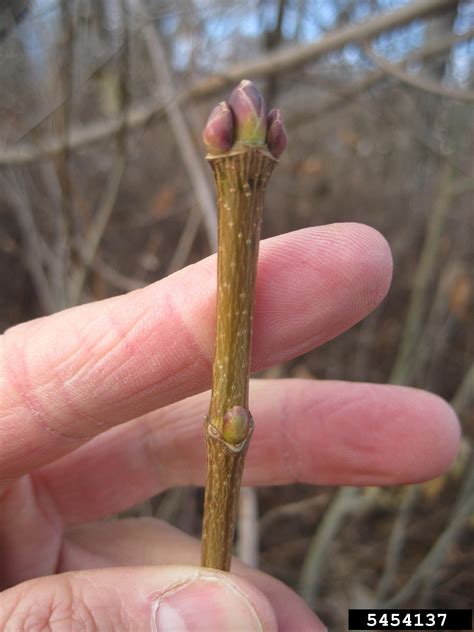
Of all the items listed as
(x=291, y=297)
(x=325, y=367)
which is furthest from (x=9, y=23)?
(x=325, y=367)

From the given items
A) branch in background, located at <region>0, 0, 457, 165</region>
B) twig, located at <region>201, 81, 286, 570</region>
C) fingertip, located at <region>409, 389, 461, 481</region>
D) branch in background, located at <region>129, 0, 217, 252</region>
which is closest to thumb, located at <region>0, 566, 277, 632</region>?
twig, located at <region>201, 81, 286, 570</region>

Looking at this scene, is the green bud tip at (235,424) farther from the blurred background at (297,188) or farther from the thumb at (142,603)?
the blurred background at (297,188)

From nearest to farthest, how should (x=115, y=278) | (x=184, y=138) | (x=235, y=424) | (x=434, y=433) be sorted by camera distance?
(x=235, y=424)
(x=434, y=433)
(x=184, y=138)
(x=115, y=278)

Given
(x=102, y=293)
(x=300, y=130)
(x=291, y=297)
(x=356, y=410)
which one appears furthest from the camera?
(x=300, y=130)

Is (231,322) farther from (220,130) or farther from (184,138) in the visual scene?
(184,138)

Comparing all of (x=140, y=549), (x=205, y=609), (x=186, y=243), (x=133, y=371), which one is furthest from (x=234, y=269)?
(x=186, y=243)

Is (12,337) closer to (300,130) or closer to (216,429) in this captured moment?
(216,429)
